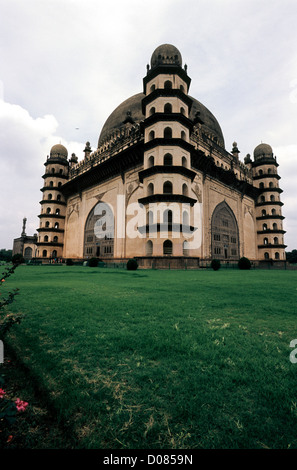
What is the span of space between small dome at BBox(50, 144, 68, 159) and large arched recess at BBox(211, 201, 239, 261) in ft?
97.4

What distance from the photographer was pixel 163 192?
800 inches

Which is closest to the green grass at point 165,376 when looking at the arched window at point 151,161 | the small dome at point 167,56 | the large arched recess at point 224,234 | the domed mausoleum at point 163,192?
the domed mausoleum at point 163,192

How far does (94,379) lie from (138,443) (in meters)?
0.75

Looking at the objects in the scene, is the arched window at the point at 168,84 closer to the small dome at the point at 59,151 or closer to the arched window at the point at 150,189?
the arched window at the point at 150,189

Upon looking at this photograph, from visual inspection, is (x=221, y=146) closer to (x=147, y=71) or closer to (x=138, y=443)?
(x=147, y=71)

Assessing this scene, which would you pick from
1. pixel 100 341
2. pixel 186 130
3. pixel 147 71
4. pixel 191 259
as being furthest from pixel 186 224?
pixel 100 341

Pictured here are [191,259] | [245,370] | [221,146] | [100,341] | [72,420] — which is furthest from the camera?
[221,146]

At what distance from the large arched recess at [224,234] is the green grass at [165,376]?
22875 millimetres

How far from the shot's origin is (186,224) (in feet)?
66.5

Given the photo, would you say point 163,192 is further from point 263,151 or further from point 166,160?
point 263,151

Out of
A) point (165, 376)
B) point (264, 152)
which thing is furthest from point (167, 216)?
point (264, 152)

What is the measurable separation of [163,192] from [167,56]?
1418cm

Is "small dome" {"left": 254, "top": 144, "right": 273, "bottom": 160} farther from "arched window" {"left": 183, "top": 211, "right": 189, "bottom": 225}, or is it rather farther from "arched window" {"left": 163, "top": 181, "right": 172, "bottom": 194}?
"arched window" {"left": 183, "top": 211, "right": 189, "bottom": 225}

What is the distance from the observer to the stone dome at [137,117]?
29.9 meters
